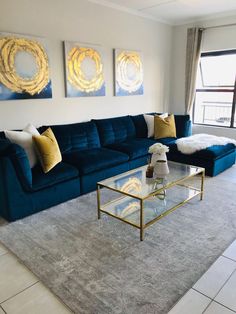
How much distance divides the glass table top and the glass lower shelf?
0.25 metres

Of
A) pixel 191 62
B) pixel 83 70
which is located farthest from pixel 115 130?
pixel 191 62

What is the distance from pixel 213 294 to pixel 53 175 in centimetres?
187

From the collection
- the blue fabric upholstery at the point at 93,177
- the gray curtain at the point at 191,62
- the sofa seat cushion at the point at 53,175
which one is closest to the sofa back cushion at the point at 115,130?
the blue fabric upholstery at the point at 93,177

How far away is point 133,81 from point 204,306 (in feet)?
12.9

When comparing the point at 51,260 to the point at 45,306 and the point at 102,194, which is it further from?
the point at 102,194

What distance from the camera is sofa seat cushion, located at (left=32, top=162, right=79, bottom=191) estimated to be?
271 centimetres

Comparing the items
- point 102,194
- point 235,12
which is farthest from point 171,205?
point 235,12

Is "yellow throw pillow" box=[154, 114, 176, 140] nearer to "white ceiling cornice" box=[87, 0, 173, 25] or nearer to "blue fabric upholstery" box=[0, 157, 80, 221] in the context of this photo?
"white ceiling cornice" box=[87, 0, 173, 25]

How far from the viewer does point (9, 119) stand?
10.6ft

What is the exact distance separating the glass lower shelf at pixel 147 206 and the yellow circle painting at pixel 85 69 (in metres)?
1.98

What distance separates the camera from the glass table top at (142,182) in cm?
240

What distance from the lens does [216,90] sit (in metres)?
5.32

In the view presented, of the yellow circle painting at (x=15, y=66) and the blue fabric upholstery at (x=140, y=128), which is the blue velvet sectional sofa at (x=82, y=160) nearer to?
the blue fabric upholstery at (x=140, y=128)

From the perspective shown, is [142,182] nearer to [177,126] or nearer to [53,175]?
[53,175]
